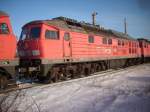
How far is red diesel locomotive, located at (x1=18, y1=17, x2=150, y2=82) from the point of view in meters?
13.0

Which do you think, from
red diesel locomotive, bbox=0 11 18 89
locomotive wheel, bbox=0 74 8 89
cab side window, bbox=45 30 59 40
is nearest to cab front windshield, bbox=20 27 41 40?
cab side window, bbox=45 30 59 40

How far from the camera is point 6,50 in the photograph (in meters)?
10.6

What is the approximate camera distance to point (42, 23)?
13.3 metres

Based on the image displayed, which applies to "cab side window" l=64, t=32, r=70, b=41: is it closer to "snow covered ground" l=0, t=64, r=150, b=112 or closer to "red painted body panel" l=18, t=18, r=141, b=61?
"red painted body panel" l=18, t=18, r=141, b=61

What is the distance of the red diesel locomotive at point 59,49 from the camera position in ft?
42.6

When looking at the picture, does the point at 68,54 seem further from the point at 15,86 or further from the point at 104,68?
the point at 104,68

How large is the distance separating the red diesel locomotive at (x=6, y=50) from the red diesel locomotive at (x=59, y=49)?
1.94 m

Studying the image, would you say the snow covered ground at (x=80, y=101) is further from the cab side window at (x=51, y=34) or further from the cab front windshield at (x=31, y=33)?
the cab side window at (x=51, y=34)

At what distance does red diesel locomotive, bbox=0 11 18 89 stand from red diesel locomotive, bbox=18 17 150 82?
1.94 metres

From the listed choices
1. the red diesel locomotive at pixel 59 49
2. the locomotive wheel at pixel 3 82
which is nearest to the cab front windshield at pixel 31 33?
the red diesel locomotive at pixel 59 49

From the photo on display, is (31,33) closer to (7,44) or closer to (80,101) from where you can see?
(7,44)

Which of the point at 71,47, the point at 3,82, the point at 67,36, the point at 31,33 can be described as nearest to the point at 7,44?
the point at 3,82

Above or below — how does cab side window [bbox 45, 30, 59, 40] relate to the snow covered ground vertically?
above

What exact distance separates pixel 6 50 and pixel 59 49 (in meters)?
4.28
